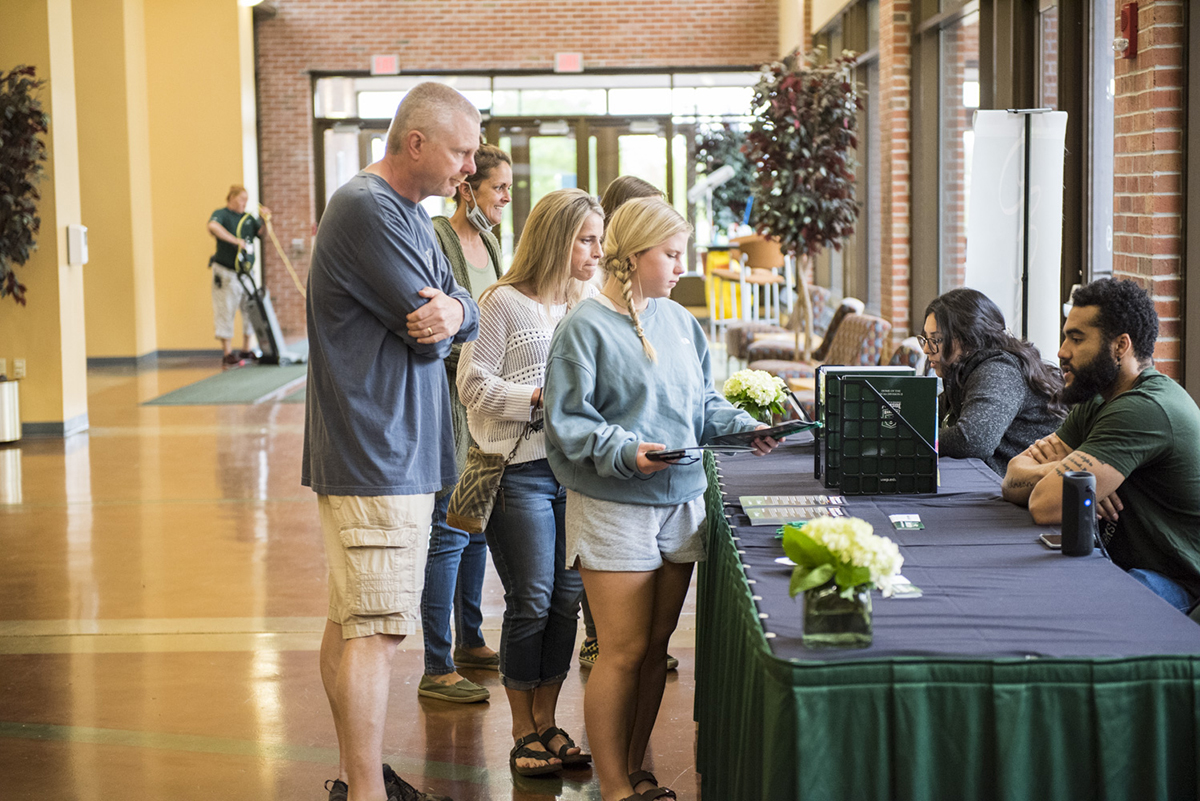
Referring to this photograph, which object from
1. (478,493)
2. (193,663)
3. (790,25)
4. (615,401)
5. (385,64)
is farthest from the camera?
(385,64)

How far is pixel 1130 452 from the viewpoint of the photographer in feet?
8.84

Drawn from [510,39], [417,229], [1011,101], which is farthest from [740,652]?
[510,39]

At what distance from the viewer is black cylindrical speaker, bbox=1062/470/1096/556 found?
93.5 inches

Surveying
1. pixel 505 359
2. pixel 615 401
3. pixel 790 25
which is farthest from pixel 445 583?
pixel 790 25

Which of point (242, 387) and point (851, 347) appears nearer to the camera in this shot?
point (851, 347)

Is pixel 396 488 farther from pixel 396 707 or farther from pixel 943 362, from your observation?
pixel 943 362

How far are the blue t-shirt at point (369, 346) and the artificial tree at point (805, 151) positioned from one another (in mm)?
5958

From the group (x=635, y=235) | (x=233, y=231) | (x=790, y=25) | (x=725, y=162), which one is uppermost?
(x=790, y=25)

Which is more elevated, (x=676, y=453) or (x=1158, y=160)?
(x=1158, y=160)

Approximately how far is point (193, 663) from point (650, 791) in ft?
6.61

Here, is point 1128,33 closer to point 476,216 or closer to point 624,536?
point 476,216

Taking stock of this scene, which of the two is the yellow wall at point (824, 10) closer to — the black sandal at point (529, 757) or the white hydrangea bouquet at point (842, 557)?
the black sandal at point (529, 757)

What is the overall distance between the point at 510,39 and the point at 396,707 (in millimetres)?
13398

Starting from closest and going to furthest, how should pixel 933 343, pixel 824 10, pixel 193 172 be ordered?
1. pixel 933 343
2. pixel 824 10
3. pixel 193 172
